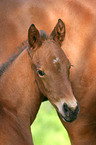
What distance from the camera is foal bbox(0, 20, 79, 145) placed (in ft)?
12.5

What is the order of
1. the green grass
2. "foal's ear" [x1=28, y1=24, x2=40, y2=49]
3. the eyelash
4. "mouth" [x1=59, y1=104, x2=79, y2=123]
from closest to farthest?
"mouth" [x1=59, y1=104, x2=79, y2=123] < the eyelash < "foal's ear" [x1=28, y1=24, x2=40, y2=49] < the green grass

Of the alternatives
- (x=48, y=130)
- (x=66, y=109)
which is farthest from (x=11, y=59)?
(x=48, y=130)

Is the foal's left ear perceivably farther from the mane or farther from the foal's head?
the mane

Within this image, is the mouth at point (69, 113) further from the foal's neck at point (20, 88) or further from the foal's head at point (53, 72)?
the foal's neck at point (20, 88)

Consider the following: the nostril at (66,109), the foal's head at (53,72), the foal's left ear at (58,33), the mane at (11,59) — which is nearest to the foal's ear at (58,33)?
the foal's left ear at (58,33)

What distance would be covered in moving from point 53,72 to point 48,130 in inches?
186

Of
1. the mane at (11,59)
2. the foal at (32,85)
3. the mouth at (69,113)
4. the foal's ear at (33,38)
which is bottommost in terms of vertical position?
the mouth at (69,113)

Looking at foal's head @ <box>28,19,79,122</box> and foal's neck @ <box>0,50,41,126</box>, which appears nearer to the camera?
foal's head @ <box>28,19,79,122</box>

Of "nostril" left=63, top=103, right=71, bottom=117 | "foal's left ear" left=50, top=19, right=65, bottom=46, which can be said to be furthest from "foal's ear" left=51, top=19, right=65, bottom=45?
"nostril" left=63, top=103, right=71, bottom=117

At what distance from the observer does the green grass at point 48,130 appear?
7.67m

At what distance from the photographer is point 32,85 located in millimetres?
4121

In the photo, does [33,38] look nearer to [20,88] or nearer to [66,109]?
[20,88]

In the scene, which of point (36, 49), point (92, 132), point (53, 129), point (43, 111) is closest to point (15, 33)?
point (36, 49)

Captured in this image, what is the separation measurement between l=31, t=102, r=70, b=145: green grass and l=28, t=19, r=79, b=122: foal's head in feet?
12.2
